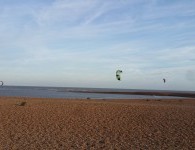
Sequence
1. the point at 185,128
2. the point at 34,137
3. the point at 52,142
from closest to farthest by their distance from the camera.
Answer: the point at 52,142 < the point at 34,137 < the point at 185,128

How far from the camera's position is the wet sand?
52.2 feet

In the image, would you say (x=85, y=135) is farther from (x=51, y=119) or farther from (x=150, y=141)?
(x=51, y=119)

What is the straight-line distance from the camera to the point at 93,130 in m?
19.6

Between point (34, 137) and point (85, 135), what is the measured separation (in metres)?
2.56

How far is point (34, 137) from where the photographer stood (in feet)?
57.0

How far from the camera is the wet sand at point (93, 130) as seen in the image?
15.9 metres

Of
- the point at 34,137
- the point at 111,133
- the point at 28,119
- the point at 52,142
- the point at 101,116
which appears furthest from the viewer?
the point at 101,116

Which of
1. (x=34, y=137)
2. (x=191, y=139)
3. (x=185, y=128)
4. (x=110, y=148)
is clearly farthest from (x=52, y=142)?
(x=185, y=128)

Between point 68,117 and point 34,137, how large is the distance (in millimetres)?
7129

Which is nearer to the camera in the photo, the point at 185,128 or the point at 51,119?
the point at 185,128

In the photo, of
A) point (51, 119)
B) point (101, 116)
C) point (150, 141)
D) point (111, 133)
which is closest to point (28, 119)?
point (51, 119)

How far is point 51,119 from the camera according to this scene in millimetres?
23266

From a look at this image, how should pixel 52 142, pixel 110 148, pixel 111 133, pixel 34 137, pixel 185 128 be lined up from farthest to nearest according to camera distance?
pixel 185 128
pixel 111 133
pixel 34 137
pixel 52 142
pixel 110 148

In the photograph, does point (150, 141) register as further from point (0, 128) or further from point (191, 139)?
point (0, 128)
